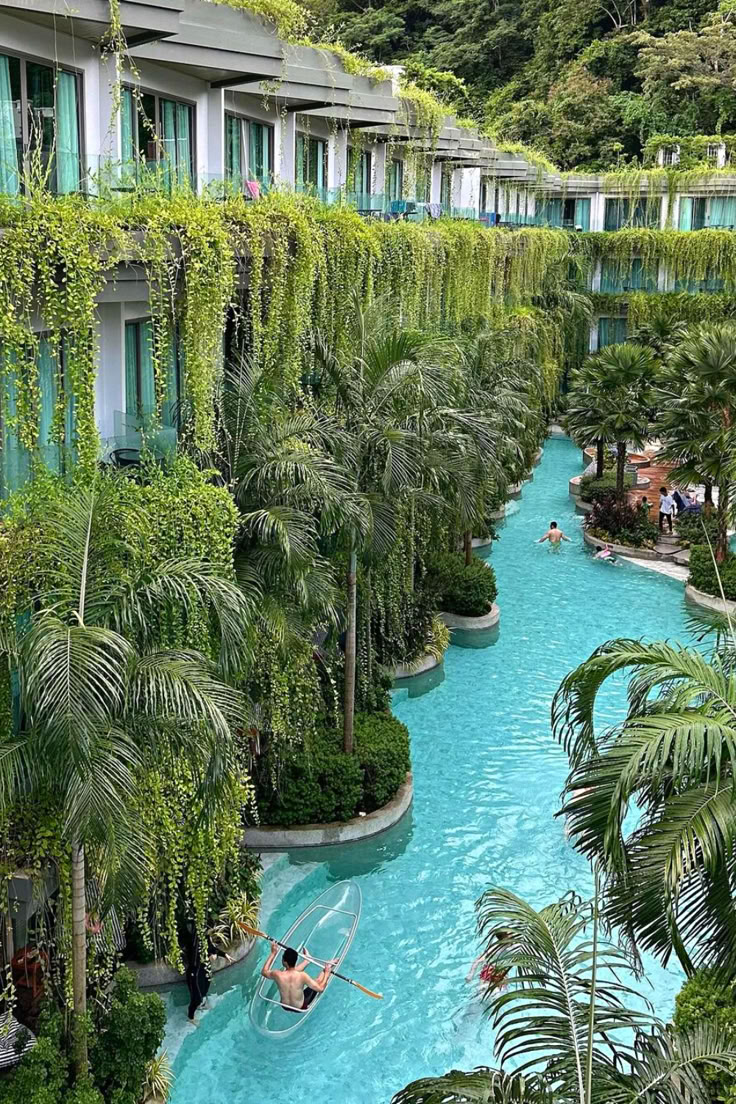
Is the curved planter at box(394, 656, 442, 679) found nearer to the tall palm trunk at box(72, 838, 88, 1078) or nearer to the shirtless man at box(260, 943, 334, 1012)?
the shirtless man at box(260, 943, 334, 1012)

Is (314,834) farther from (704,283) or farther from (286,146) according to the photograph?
(704,283)

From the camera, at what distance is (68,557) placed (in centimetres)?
1001

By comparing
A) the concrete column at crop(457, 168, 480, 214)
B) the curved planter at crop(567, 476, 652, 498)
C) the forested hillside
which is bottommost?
the curved planter at crop(567, 476, 652, 498)

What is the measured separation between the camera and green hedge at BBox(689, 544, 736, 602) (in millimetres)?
25141

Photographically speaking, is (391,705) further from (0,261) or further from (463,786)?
(0,261)

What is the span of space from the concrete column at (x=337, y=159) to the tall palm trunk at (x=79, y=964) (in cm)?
1947

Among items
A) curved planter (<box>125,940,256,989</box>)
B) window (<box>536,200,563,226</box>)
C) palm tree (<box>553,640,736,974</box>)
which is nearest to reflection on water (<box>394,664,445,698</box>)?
curved planter (<box>125,940,256,989</box>)

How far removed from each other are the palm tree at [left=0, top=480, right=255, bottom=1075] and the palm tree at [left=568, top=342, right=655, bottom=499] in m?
22.0

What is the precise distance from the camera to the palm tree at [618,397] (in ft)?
102

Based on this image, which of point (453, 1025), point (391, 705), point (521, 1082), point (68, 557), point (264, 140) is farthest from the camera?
point (264, 140)

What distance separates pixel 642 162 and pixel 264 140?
4041 cm

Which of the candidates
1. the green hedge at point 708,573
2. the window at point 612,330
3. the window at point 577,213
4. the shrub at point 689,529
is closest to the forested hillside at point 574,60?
the window at point 577,213

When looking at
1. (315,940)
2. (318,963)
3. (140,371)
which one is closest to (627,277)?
(140,371)

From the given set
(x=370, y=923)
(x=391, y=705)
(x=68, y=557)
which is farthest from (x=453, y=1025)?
(x=391, y=705)
